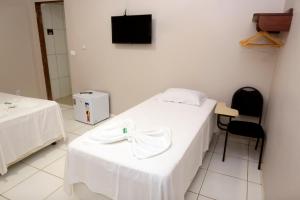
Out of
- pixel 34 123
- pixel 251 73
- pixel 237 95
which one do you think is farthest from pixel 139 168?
pixel 251 73

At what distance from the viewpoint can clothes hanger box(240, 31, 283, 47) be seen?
7.89ft

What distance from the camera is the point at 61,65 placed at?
16.6 feet

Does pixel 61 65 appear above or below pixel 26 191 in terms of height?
above

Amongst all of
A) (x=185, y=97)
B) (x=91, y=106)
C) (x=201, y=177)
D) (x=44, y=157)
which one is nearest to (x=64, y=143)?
(x=44, y=157)

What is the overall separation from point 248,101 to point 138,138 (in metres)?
1.79

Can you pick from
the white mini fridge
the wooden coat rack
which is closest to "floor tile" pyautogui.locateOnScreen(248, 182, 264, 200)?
the wooden coat rack

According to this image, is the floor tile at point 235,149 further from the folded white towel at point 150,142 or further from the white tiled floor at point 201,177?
the folded white towel at point 150,142

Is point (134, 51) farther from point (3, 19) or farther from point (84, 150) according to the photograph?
point (3, 19)

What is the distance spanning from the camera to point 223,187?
2.13 meters

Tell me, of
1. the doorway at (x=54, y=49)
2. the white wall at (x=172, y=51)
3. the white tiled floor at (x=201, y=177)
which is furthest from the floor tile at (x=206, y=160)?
the doorway at (x=54, y=49)

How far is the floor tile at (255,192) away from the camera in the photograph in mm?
1991

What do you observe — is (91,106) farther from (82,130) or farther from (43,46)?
(43,46)

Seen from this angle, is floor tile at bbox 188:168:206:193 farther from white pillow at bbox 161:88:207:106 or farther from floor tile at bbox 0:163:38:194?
floor tile at bbox 0:163:38:194

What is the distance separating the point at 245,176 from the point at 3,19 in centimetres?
482
